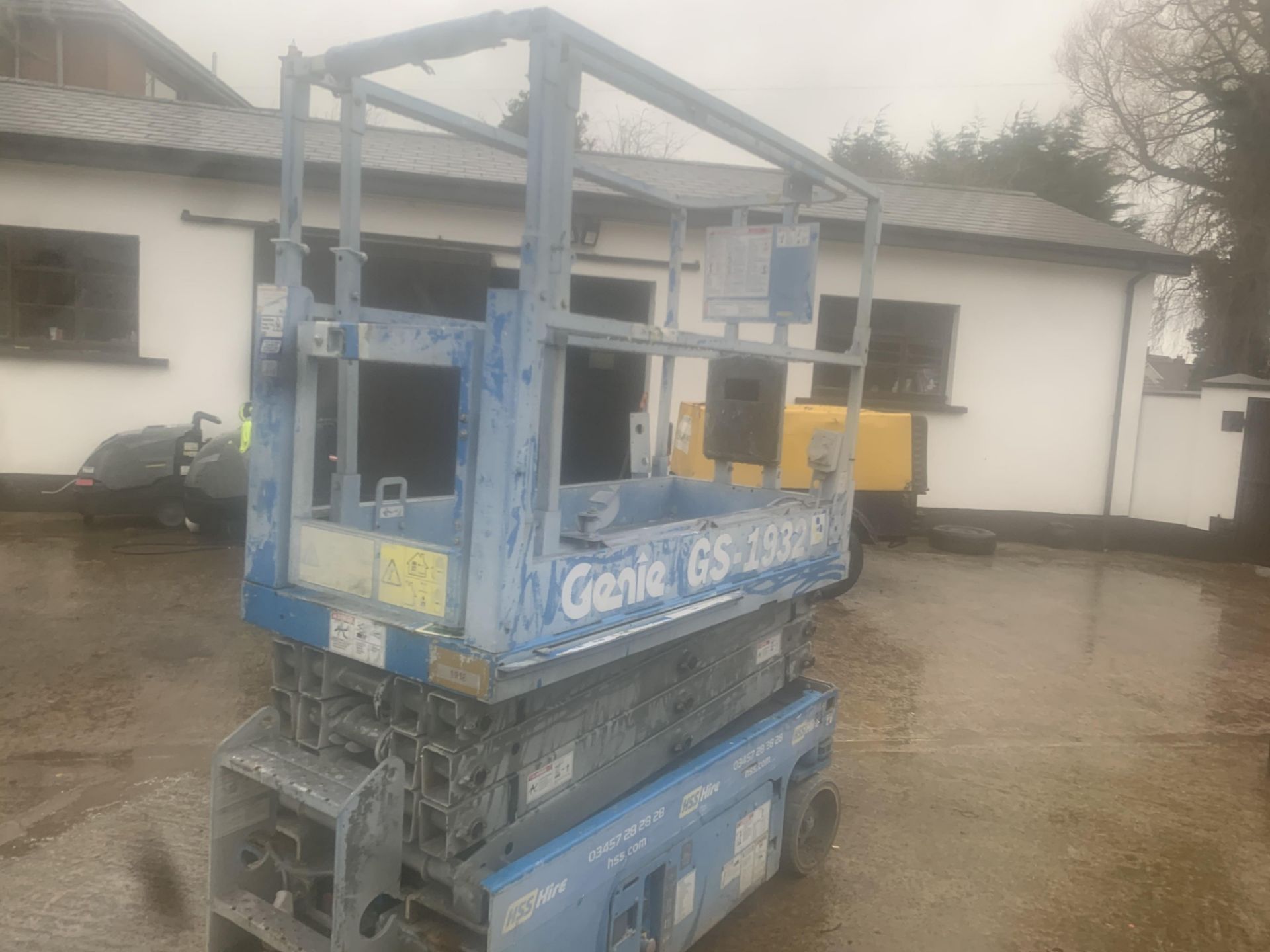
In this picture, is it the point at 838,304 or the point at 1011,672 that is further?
the point at 838,304

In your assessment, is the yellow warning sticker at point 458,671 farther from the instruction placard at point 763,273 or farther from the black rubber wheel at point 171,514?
the black rubber wheel at point 171,514

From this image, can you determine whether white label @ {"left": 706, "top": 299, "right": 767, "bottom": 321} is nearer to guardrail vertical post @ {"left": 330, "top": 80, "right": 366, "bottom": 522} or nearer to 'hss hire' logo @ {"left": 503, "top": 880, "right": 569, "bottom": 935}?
guardrail vertical post @ {"left": 330, "top": 80, "right": 366, "bottom": 522}

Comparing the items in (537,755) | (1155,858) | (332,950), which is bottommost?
(1155,858)

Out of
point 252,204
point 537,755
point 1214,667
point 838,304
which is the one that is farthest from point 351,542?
point 838,304

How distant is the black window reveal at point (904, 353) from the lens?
10828 millimetres

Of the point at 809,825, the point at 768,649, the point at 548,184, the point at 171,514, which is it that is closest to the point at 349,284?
the point at 548,184

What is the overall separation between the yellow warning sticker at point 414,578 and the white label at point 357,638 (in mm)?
95

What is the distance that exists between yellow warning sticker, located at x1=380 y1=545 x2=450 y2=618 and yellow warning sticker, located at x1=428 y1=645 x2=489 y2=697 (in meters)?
0.14

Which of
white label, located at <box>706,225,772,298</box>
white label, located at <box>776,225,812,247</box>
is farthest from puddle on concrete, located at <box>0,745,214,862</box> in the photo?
white label, located at <box>776,225,812,247</box>

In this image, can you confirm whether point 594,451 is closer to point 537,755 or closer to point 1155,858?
point 1155,858

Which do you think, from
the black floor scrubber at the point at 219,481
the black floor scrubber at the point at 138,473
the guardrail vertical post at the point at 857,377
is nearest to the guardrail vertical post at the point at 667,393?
the guardrail vertical post at the point at 857,377

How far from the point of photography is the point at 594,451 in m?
9.64

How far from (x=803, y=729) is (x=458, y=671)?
1812 mm

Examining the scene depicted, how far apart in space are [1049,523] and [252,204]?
31.7 feet
